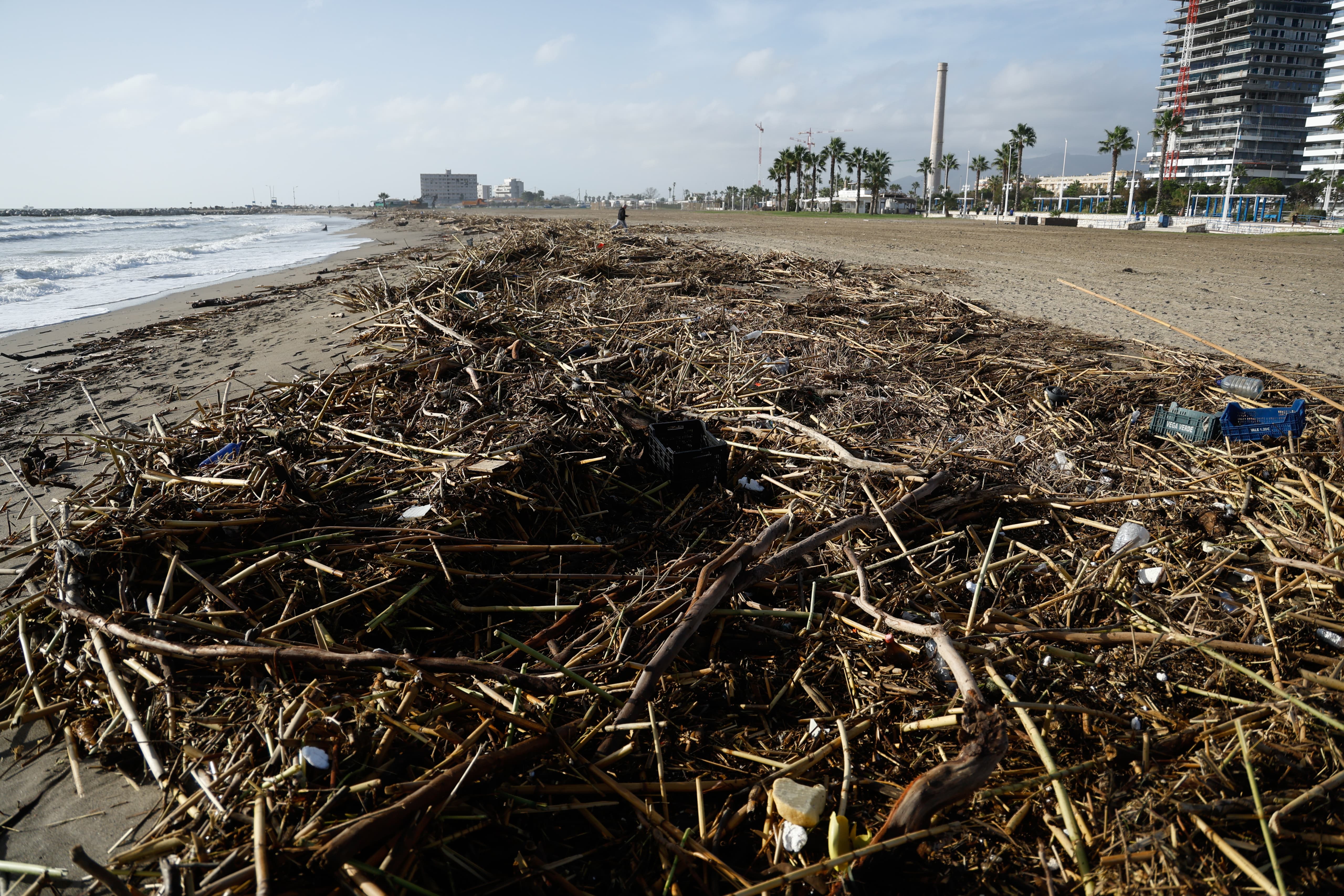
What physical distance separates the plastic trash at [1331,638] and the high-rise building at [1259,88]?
131 metres

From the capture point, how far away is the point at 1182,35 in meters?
114

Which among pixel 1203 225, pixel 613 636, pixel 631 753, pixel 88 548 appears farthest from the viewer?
pixel 1203 225

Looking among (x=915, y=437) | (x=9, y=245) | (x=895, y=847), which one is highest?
(x=9, y=245)

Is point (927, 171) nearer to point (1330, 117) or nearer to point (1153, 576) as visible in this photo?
point (1330, 117)

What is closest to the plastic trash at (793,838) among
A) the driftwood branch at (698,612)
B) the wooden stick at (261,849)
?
the driftwood branch at (698,612)

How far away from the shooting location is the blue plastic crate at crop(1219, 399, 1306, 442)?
3773 millimetres

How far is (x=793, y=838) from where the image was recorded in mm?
1768

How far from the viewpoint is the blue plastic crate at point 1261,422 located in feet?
12.4

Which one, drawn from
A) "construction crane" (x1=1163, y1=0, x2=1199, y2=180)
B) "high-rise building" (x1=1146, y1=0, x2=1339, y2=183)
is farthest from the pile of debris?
"construction crane" (x1=1163, y1=0, x2=1199, y2=180)

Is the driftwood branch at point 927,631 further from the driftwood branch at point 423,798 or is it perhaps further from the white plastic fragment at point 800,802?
the driftwood branch at point 423,798

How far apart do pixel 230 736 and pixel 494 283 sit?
23.9ft

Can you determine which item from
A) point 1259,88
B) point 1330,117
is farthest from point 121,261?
point 1259,88

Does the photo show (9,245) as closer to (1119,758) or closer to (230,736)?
(230,736)

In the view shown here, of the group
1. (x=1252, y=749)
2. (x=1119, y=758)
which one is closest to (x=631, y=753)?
(x=1119, y=758)
